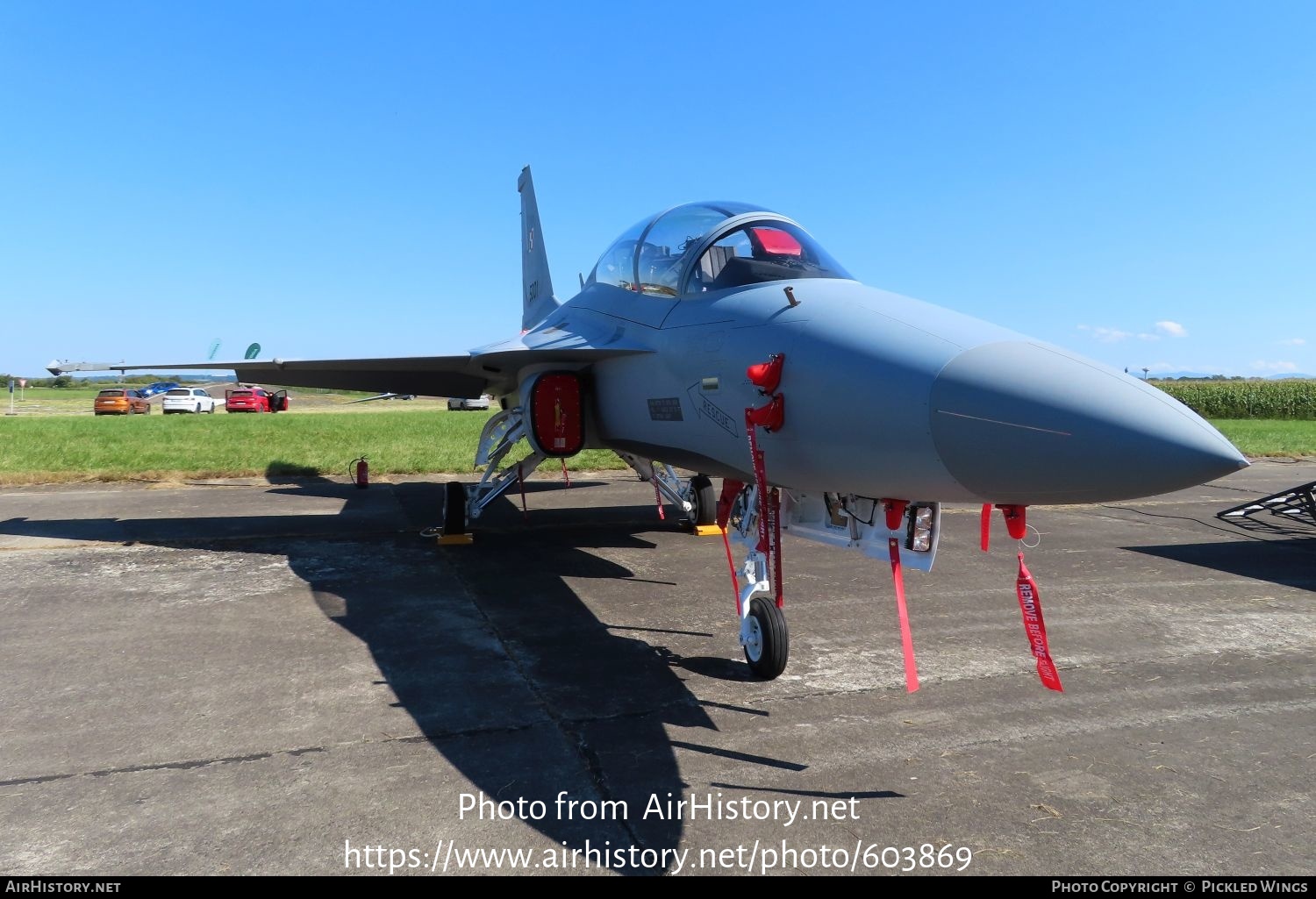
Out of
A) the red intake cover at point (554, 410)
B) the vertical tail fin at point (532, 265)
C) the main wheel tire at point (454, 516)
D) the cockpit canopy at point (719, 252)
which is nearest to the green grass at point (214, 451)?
the vertical tail fin at point (532, 265)

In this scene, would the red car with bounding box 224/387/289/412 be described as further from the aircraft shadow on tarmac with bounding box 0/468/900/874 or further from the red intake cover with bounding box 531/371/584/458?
the red intake cover with bounding box 531/371/584/458

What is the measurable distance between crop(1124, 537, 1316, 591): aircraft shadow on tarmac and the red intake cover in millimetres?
6356

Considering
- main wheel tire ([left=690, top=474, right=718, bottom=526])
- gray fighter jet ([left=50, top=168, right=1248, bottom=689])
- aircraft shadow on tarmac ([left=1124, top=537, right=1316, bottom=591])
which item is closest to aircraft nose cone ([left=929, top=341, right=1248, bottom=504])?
gray fighter jet ([left=50, top=168, right=1248, bottom=689])

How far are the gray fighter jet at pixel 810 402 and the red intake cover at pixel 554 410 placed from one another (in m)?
0.01

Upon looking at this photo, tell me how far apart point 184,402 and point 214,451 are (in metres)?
29.3

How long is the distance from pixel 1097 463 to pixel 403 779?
2.87 meters

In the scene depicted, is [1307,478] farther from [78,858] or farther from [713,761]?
[78,858]

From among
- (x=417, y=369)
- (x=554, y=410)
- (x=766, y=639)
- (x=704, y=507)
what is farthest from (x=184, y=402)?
(x=766, y=639)

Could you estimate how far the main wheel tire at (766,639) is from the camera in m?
4.27

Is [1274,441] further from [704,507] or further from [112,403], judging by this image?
[112,403]

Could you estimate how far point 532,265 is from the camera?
13.2m

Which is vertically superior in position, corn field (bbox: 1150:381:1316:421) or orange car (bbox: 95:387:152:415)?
corn field (bbox: 1150:381:1316:421)

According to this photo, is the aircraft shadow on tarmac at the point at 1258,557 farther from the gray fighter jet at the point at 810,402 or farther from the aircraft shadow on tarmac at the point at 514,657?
the gray fighter jet at the point at 810,402

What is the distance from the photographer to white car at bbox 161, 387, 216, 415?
41.7 meters
